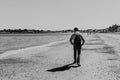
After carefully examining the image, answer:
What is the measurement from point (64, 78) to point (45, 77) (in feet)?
2.41

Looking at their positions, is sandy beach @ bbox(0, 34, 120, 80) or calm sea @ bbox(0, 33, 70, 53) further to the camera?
calm sea @ bbox(0, 33, 70, 53)

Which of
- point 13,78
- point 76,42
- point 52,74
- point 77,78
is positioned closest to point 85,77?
point 77,78

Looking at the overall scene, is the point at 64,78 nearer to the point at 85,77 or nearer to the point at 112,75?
the point at 85,77

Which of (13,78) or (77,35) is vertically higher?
(77,35)

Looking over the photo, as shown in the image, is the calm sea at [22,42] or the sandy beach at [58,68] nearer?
the sandy beach at [58,68]

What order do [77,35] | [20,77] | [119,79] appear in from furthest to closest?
[77,35] < [20,77] < [119,79]

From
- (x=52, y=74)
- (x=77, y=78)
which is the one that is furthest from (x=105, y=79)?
(x=52, y=74)

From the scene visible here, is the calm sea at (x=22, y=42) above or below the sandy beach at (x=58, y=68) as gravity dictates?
below

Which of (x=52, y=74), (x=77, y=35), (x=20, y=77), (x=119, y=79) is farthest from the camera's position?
(x=77, y=35)

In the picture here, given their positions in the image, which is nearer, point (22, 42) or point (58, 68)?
point (58, 68)

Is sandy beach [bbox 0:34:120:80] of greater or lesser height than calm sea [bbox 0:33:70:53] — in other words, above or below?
above

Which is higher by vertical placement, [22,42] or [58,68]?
[58,68]

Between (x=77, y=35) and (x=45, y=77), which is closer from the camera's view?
(x=45, y=77)

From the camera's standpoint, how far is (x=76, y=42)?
10867mm
